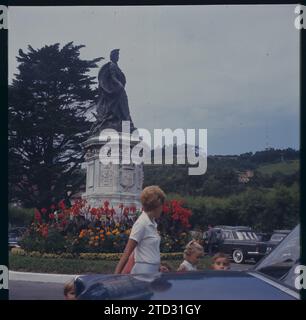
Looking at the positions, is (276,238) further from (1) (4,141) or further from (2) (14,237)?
(1) (4,141)

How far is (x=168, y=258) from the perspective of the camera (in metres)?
3.35

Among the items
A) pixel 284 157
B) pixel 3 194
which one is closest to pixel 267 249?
pixel 284 157

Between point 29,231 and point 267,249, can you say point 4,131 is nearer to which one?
point 29,231

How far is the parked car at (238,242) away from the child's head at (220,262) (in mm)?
33

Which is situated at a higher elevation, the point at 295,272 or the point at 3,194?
the point at 3,194

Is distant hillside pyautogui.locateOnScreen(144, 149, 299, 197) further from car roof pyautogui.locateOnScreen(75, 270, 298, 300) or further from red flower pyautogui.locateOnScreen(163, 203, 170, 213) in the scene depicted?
car roof pyautogui.locateOnScreen(75, 270, 298, 300)

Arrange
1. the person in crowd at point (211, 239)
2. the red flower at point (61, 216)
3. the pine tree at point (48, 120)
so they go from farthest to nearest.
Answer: the red flower at point (61, 216) < the pine tree at point (48, 120) < the person in crowd at point (211, 239)

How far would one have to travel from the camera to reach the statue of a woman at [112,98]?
3.47 meters

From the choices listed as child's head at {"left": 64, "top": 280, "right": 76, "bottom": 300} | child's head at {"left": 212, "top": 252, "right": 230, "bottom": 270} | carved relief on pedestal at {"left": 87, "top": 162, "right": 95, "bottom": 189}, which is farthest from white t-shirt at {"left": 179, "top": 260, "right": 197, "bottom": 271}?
carved relief on pedestal at {"left": 87, "top": 162, "right": 95, "bottom": 189}

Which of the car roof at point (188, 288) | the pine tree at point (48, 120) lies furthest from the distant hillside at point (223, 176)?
the car roof at point (188, 288)

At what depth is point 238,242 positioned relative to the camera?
129 inches

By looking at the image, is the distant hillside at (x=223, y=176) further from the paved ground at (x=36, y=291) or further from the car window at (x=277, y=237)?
the paved ground at (x=36, y=291)

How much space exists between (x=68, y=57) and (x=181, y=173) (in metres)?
1.09

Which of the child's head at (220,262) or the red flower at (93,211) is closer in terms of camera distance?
the child's head at (220,262)
